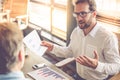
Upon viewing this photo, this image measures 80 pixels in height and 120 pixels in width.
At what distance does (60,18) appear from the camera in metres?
3.83

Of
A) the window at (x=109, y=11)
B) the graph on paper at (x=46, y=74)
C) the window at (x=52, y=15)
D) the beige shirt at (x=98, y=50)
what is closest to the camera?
the graph on paper at (x=46, y=74)

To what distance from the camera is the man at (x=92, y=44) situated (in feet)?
6.89

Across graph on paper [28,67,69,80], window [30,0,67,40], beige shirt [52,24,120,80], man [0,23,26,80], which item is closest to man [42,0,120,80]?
beige shirt [52,24,120,80]

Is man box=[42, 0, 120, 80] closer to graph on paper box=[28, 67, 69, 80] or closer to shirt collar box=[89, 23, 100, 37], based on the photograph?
shirt collar box=[89, 23, 100, 37]

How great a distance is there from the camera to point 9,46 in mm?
950

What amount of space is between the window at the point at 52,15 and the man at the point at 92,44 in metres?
1.31

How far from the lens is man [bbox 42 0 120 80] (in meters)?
2.10

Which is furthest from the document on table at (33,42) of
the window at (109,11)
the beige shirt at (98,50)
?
the window at (109,11)

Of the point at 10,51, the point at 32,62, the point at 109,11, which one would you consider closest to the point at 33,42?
the point at 32,62

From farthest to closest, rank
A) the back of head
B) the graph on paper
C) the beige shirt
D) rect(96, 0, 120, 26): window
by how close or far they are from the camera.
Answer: rect(96, 0, 120, 26): window
the beige shirt
the graph on paper
the back of head

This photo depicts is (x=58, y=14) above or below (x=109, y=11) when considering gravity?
below

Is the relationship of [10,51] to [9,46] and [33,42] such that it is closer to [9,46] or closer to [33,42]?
[9,46]

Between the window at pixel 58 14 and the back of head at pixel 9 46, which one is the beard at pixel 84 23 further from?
the back of head at pixel 9 46

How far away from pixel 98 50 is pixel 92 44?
9 cm
